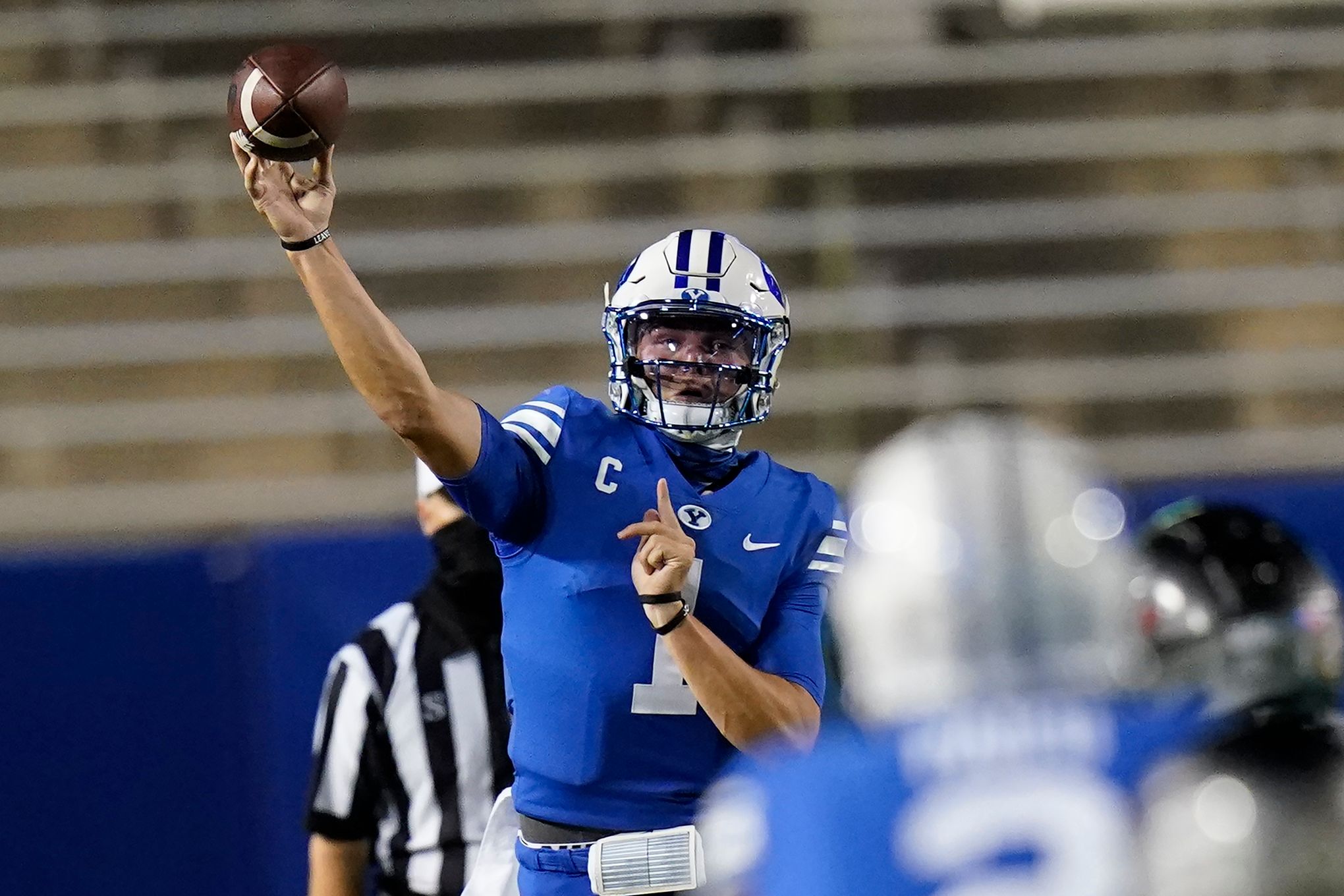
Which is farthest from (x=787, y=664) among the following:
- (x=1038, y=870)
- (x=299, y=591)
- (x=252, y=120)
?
(x=299, y=591)

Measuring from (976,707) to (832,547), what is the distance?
4.77 ft

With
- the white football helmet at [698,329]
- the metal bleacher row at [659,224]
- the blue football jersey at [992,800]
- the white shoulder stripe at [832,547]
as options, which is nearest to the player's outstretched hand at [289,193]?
→ the white football helmet at [698,329]

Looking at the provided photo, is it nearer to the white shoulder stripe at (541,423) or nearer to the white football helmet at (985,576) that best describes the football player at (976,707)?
the white football helmet at (985,576)

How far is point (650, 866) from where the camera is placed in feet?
8.91

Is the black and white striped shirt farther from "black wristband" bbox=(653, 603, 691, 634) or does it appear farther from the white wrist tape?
"black wristband" bbox=(653, 603, 691, 634)

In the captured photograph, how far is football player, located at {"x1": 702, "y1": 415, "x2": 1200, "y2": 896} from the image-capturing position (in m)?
1.52

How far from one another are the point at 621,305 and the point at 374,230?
12.3 ft

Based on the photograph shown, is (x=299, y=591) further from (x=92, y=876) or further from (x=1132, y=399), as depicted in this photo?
(x=1132, y=399)

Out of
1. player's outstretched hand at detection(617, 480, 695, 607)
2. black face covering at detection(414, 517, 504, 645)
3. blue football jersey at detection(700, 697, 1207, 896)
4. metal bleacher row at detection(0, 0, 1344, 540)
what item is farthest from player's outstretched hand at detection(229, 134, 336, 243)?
metal bleacher row at detection(0, 0, 1344, 540)

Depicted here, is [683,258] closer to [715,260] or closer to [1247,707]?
[715,260]

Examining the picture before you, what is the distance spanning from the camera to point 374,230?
6629 millimetres

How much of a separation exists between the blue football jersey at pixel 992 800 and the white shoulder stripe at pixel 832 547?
4.66 feet

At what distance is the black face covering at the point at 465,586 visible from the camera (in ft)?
12.6

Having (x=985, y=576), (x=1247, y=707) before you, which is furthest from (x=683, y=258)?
(x=985, y=576)
